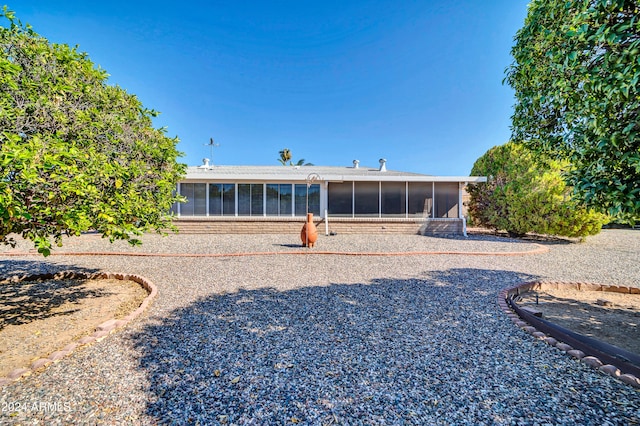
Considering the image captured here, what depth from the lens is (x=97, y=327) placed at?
3.81 metres

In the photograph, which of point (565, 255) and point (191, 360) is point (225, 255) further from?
point (565, 255)

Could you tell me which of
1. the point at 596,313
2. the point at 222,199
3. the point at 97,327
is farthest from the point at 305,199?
the point at 596,313

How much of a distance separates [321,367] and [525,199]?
14162 mm

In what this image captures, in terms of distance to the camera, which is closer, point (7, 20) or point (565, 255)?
point (7, 20)

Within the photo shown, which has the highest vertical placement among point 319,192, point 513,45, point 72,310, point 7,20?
point 513,45

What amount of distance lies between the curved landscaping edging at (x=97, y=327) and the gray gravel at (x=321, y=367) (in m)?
0.13

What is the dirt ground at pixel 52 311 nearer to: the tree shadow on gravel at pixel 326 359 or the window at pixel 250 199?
the tree shadow on gravel at pixel 326 359

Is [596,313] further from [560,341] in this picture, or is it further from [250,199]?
[250,199]

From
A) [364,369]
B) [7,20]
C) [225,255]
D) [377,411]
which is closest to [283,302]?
[364,369]

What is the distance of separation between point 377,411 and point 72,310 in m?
5.68

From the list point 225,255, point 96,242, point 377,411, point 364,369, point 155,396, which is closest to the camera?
point 377,411

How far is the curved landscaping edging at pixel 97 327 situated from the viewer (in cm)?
280

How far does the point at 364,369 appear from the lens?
283 centimetres

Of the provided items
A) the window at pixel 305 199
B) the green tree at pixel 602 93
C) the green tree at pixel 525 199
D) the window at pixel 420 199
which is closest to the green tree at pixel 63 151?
the green tree at pixel 602 93
